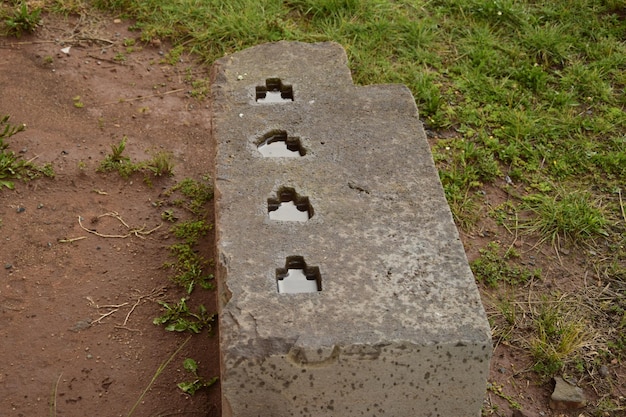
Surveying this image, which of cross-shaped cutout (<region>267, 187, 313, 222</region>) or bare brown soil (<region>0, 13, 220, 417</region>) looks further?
bare brown soil (<region>0, 13, 220, 417</region>)

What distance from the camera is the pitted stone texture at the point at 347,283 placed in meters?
3.19

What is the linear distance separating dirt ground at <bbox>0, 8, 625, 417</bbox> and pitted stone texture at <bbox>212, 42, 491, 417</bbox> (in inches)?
27.3

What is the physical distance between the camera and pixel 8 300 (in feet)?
13.9

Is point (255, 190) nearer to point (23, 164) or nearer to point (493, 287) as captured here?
point (493, 287)

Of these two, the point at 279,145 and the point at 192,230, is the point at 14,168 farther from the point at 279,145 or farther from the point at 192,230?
the point at 279,145

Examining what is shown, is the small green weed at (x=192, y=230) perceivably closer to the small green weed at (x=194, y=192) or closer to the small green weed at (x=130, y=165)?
the small green weed at (x=194, y=192)

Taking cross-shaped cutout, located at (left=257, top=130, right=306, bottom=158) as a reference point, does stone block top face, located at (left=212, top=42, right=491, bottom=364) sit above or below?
above

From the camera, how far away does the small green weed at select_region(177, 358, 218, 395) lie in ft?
12.6

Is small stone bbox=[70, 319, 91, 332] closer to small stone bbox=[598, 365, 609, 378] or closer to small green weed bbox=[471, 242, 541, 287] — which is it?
small green weed bbox=[471, 242, 541, 287]

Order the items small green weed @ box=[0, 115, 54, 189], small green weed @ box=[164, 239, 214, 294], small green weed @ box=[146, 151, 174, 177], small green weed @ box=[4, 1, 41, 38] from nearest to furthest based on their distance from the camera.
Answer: small green weed @ box=[164, 239, 214, 294], small green weed @ box=[0, 115, 54, 189], small green weed @ box=[146, 151, 174, 177], small green weed @ box=[4, 1, 41, 38]

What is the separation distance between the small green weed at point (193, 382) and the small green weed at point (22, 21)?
10.5 feet

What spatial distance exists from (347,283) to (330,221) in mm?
376

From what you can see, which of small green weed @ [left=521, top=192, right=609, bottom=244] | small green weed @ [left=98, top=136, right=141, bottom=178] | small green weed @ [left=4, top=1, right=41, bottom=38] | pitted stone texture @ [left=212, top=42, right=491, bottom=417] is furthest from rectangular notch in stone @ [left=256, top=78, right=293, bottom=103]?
small green weed @ [left=4, top=1, right=41, bottom=38]

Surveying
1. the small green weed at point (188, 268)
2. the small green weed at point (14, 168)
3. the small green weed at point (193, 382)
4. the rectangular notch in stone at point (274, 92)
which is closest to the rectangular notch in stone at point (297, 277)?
the small green weed at point (193, 382)
